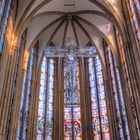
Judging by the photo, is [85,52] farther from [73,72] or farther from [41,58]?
[41,58]

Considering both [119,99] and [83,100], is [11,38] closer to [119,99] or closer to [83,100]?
[83,100]

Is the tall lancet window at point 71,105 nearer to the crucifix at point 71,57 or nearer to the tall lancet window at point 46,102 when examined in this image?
the crucifix at point 71,57

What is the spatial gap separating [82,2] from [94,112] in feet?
25.4

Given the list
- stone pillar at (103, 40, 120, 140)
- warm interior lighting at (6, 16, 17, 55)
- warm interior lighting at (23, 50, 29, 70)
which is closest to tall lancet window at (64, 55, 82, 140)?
stone pillar at (103, 40, 120, 140)

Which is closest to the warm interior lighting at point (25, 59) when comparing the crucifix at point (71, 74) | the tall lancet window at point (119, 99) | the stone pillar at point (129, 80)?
the crucifix at point (71, 74)

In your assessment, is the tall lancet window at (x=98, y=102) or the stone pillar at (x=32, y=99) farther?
the tall lancet window at (x=98, y=102)

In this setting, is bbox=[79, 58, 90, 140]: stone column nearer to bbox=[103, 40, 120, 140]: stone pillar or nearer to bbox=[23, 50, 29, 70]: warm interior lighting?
bbox=[103, 40, 120, 140]: stone pillar

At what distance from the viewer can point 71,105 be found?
18156mm

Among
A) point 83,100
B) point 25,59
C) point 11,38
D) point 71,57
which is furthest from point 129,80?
point 25,59

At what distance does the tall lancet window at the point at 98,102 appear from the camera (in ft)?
57.0

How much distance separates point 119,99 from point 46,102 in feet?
17.0

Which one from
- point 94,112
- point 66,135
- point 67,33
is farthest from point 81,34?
point 66,135

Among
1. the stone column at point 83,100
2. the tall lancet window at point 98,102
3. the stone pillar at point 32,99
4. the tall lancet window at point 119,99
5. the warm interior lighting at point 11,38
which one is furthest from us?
the stone column at point 83,100

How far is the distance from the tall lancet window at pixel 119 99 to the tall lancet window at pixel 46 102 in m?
4.57
